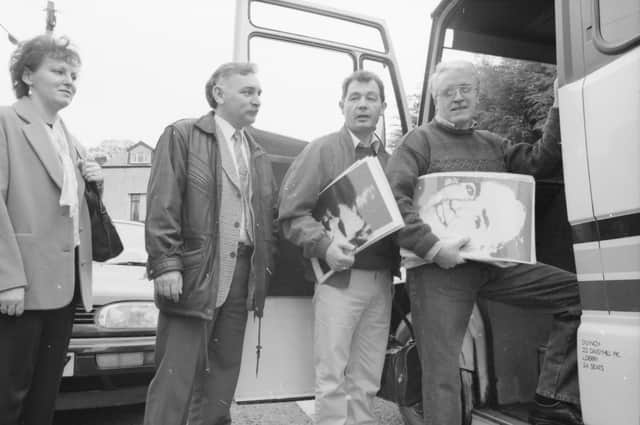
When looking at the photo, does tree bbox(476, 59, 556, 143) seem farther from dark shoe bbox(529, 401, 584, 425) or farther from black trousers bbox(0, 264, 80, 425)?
black trousers bbox(0, 264, 80, 425)

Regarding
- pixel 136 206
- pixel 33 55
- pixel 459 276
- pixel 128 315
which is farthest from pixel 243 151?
pixel 136 206

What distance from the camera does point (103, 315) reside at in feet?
12.3

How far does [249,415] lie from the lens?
14.7ft

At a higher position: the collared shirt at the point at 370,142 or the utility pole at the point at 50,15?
the utility pole at the point at 50,15

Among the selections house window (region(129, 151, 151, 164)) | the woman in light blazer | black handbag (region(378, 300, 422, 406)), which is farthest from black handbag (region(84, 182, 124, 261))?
house window (region(129, 151, 151, 164))

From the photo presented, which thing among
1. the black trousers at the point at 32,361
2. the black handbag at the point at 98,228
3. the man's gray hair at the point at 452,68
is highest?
the man's gray hair at the point at 452,68

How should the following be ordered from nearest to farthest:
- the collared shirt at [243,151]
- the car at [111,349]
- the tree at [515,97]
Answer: the collared shirt at [243,151] → the car at [111,349] → the tree at [515,97]

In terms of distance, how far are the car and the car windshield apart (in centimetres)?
72

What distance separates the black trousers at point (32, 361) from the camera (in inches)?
83.0

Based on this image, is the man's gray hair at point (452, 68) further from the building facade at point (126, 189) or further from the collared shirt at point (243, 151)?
the building facade at point (126, 189)

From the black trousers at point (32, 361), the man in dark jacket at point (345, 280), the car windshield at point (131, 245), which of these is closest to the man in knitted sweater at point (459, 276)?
the man in dark jacket at point (345, 280)

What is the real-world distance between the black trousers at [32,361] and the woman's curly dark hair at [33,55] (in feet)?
2.90

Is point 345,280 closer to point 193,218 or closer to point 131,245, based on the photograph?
point 193,218

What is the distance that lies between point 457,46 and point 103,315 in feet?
9.39
